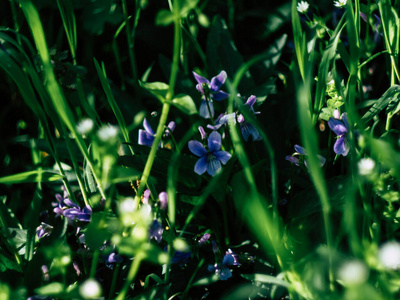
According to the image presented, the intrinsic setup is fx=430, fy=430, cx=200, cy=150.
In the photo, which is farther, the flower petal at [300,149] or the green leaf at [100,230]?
the flower petal at [300,149]

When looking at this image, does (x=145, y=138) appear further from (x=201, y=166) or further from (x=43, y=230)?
(x=43, y=230)

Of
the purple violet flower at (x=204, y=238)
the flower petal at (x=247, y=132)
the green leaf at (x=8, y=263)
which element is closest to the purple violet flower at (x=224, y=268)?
the purple violet flower at (x=204, y=238)

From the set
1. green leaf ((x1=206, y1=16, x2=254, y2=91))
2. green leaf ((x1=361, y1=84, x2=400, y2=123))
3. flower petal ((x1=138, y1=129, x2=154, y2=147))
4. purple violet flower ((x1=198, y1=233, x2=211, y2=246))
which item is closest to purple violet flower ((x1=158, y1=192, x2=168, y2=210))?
purple violet flower ((x1=198, y1=233, x2=211, y2=246))

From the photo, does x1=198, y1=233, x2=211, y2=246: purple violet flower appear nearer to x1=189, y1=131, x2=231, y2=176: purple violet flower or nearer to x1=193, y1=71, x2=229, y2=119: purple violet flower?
x1=189, y1=131, x2=231, y2=176: purple violet flower

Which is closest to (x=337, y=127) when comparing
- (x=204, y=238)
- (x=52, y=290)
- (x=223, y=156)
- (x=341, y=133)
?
(x=341, y=133)

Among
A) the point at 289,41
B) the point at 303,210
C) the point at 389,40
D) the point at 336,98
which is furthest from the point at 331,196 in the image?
the point at 289,41

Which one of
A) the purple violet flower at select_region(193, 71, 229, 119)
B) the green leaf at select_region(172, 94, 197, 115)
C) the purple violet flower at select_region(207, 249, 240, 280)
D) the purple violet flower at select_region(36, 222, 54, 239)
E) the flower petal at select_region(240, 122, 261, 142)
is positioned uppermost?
the green leaf at select_region(172, 94, 197, 115)

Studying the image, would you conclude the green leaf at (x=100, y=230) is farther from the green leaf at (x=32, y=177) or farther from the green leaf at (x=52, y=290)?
the green leaf at (x=32, y=177)
